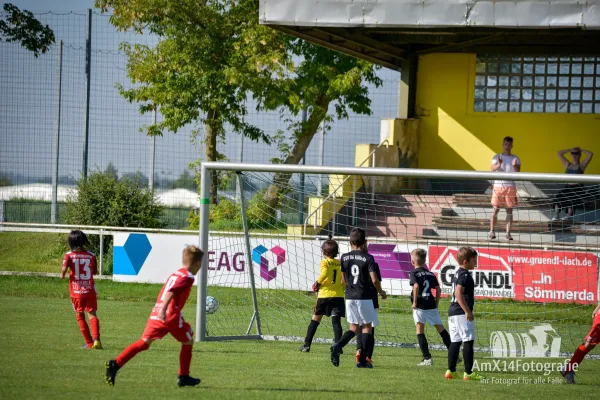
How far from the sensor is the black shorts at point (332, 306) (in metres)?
11.1

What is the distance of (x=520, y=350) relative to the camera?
40.7 ft

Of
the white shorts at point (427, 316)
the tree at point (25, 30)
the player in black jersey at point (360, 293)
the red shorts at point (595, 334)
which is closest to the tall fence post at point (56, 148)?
the tree at point (25, 30)

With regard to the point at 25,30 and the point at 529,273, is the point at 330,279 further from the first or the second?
the point at 25,30

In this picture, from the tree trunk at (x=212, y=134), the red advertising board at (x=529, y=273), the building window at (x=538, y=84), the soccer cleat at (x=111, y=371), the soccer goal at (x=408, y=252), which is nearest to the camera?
the soccer cleat at (x=111, y=371)

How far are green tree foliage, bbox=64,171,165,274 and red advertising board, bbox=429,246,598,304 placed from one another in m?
7.70

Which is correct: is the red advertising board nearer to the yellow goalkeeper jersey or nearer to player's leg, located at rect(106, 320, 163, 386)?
the yellow goalkeeper jersey

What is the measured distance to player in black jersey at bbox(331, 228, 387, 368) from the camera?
33.5 ft

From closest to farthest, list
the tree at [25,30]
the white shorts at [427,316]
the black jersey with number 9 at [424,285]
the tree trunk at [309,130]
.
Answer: the black jersey with number 9 at [424,285], the white shorts at [427,316], the tree at [25,30], the tree trunk at [309,130]

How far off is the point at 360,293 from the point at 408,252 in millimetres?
5961

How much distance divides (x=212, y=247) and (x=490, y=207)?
19.1 ft

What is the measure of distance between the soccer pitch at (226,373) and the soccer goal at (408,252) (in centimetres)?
161

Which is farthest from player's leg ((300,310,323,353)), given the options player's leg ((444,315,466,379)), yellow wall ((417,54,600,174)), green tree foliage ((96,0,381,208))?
green tree foliage ((96,0,381,208))

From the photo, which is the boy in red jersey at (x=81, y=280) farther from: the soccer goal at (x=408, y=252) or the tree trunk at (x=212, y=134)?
the tree trunk at (x=212, y=134)

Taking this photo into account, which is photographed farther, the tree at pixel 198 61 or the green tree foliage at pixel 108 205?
the tree at pixel 198 61
